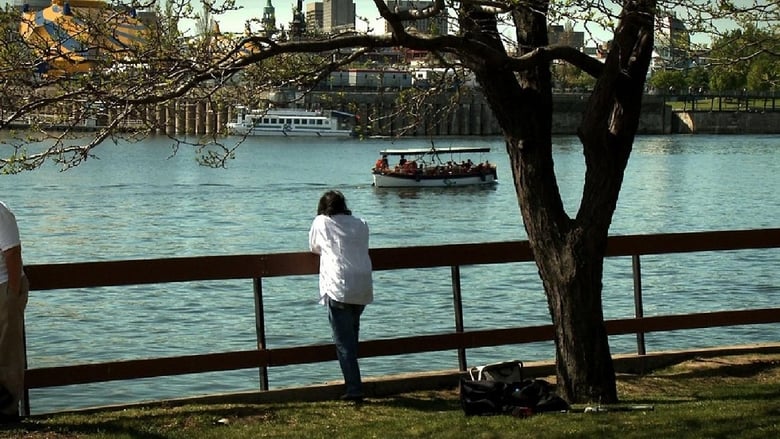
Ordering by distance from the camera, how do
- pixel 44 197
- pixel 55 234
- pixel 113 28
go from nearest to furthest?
1. pixel 113 28
2. pixel 55 234
3. pixel 44 197

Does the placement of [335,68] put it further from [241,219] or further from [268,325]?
[241,219]

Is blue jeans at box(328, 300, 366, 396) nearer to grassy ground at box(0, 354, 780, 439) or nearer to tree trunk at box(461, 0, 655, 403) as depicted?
grassy ground at box(0, 354, 780, 439)

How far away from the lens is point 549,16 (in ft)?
31.8

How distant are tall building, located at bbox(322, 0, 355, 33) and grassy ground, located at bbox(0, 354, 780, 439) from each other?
321 cm

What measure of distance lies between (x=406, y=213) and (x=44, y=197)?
59.5ft

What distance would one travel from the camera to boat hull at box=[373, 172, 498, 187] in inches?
2687

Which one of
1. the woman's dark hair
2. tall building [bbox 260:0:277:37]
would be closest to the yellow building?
tall building [bbox 260:0:277:37]

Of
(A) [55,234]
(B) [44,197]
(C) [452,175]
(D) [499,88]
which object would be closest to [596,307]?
(D) [499,88]

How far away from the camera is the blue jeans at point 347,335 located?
1015 cm

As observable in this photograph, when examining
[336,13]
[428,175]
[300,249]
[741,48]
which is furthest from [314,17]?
[428,175]

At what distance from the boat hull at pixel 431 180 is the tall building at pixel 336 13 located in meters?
54.8

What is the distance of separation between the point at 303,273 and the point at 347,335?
804 millimetres

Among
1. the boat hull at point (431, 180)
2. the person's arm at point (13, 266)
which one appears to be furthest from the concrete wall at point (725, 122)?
the person's arm at point (13, 266)

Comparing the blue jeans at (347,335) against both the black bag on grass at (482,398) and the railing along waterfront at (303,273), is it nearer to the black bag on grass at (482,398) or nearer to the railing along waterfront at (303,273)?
the railing along waterfront at (303,273)
